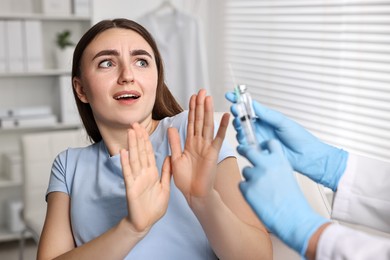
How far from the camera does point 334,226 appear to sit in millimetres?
862

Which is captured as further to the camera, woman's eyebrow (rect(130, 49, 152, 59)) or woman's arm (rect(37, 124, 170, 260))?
woman's eyebrow (rect(130, 49, 152, 59))

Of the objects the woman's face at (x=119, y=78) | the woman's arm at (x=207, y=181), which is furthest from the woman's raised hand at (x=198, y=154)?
the woman's face at (x=119, y=78)

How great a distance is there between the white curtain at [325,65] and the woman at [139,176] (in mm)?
1169

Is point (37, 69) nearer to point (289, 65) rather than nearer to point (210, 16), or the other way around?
point (210, 16)

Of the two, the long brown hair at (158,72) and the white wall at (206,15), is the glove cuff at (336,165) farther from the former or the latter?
the white wall at (206,15)

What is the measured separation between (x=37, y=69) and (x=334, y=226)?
295cm

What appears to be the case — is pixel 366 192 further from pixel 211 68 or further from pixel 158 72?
pixel 211 68

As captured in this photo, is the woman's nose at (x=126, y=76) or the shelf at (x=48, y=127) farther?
the shelf at (x=48, y=127)

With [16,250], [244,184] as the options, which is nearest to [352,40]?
[244,184]

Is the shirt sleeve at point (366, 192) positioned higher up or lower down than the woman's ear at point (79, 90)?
lower down

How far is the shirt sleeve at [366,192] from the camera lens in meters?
1.25

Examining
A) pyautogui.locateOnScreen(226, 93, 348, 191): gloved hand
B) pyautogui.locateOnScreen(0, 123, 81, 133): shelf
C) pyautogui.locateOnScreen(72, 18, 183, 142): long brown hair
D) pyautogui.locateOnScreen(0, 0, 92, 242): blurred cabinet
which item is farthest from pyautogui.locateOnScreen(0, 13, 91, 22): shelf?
pyautogui.locateOnScreen(226, 93, 348, 191): gloved hand

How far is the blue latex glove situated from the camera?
0.88 m

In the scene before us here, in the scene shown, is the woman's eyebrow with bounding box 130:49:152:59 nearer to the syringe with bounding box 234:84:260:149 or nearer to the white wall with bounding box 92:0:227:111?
the syringe with bounding box 234:84:260:149
